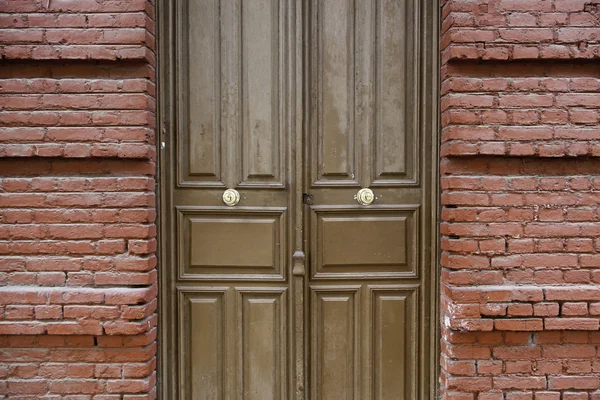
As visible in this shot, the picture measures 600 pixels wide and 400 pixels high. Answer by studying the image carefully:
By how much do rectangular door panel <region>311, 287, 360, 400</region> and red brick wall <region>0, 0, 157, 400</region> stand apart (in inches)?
40.5

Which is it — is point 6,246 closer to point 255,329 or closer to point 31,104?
point 31,104

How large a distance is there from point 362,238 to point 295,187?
0.53 metres

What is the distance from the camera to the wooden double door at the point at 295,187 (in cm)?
302

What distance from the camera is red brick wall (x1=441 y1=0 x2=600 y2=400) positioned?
2721 millimetres

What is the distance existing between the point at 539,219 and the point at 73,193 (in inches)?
106

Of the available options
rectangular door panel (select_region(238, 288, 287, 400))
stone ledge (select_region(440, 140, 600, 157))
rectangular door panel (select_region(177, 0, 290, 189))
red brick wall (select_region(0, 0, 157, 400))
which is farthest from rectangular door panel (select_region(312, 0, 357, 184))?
red brick wall (select_region(0, 0, 157, 400))

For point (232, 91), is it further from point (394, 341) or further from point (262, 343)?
point (394, 341)

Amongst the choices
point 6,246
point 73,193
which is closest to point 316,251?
point 73,193

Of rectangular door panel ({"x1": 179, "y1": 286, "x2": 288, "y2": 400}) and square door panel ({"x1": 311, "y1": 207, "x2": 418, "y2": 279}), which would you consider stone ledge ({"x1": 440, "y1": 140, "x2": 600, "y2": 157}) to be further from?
rectangular door panel ({"x1": 179, "y1": 286, "x2": 288, "y2": 400})

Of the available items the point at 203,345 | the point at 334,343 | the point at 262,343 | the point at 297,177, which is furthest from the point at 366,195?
the point at 203,345

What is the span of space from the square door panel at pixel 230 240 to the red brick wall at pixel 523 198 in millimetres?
1074

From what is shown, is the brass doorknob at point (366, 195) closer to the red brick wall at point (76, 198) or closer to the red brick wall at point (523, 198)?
the red brick wall at point (523, 198)

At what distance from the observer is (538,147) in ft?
8.93

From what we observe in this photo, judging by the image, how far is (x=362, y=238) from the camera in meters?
3.04
